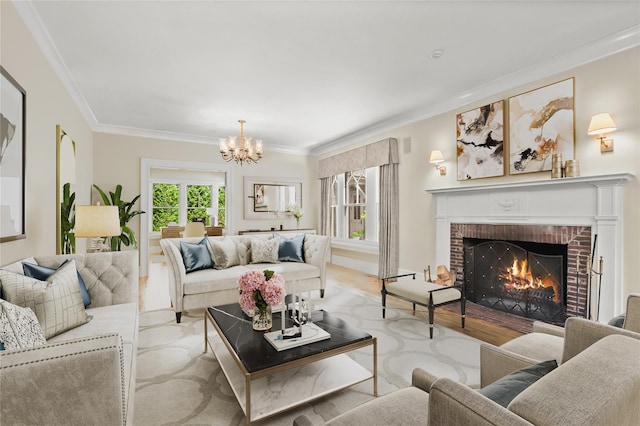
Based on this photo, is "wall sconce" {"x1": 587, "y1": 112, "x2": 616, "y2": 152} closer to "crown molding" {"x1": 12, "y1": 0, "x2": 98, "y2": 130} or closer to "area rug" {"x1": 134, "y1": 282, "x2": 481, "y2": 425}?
"area rug" {"x1": 134, "y1": 282, "x2": 481, "y2": 425}

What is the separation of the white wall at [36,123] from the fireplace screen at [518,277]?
447 centimetres

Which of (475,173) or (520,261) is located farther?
(475,173)

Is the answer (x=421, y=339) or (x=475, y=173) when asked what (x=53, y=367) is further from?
(x=475, y=173)

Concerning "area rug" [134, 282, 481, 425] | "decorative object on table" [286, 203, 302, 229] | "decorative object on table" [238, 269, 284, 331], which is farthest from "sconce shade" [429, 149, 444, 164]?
"decorative object on table" [286, 203, 302, 229]

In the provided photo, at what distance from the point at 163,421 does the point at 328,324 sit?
3.67 feet

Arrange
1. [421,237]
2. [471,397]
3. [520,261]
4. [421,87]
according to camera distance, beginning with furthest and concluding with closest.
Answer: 1. [421,237]
2. [421,87]
3. [520,261]
4. [471,397]

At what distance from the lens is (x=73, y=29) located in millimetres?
2592

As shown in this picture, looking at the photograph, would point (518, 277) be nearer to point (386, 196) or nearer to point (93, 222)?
point (386, 196)

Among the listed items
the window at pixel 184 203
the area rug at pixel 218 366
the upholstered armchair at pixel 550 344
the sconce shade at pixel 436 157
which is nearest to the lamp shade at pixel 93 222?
the area rug at pixel 218 366

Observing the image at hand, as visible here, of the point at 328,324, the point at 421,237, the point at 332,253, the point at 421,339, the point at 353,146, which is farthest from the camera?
the point at 332,253

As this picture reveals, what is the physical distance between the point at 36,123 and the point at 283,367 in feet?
9.28

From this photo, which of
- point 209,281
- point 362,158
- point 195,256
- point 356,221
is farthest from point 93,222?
point 356,221

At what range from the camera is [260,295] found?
208 cm

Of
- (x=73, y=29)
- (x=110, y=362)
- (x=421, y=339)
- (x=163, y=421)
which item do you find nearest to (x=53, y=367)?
(x=110, y=362)
